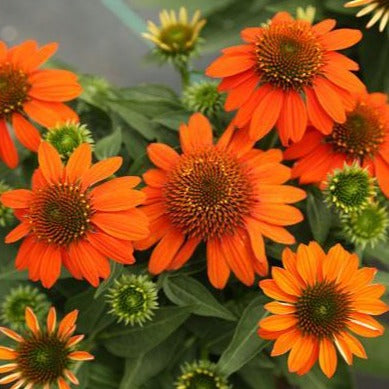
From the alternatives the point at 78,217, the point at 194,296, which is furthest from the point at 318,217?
the point at 78,217

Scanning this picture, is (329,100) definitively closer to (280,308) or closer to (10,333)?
(280,308)

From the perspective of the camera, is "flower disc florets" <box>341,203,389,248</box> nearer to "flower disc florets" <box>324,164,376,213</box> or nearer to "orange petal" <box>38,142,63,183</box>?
"flower disc florets" <box>324,164,376,213</box>

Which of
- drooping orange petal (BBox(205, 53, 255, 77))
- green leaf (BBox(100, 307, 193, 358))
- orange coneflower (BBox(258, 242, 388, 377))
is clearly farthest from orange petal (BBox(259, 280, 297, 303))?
drooping orange petal (BBox(205, 53, 255, 77))

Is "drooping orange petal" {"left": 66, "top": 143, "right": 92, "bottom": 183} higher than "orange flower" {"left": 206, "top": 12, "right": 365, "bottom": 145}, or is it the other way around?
"orange flower" {"left": 206, "top": 12, "right": 365, "bottom": 145}

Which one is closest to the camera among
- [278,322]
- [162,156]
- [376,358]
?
[278,322]

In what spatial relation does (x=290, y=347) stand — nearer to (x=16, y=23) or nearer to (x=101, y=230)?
(x=101, y=230)

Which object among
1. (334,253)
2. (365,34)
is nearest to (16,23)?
(365,34)
